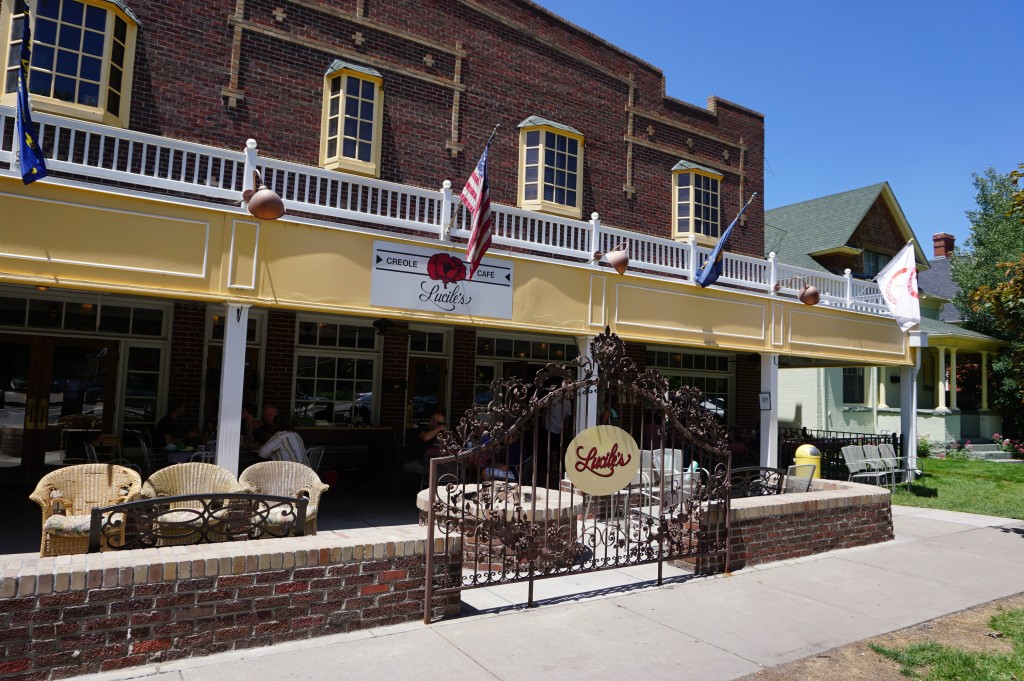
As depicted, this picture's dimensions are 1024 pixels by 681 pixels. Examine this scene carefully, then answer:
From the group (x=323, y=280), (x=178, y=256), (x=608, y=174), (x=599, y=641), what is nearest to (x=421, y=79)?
(x=608, y=174)

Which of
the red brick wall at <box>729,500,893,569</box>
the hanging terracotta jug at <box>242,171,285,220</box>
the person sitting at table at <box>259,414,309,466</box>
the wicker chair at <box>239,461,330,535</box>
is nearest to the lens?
the wicker chair at <box>239,461,330,535</box>

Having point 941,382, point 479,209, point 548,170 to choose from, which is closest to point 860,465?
point 548,170

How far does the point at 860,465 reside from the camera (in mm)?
14039

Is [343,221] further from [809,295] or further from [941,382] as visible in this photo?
[941,382]

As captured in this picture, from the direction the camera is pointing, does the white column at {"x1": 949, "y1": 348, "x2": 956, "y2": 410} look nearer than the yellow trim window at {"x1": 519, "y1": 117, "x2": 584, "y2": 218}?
No

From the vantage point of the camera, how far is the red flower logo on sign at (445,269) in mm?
9320

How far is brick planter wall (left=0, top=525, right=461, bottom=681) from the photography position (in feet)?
13.4

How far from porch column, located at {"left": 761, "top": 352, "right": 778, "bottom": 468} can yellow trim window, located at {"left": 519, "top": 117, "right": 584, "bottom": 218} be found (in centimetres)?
466

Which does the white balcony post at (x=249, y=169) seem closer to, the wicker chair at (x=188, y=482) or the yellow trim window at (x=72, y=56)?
the yellow trim window at (x=72, y=56)

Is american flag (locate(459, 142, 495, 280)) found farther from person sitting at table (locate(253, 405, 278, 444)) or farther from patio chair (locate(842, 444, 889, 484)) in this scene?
patio chair (locate(842, 444, 889, 484))

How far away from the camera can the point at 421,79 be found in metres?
12.3

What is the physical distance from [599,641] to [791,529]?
388 centimetres

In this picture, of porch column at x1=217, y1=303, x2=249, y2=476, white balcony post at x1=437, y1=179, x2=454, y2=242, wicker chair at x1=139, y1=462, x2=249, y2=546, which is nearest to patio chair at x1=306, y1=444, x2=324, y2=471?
porch column at x1=217, y1=303, x2=249, y2=476

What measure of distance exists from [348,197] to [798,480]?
7.29m
